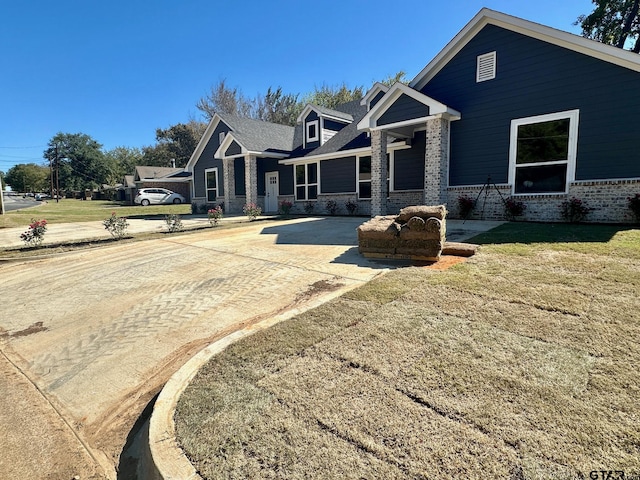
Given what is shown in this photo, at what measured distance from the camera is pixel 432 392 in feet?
7.35

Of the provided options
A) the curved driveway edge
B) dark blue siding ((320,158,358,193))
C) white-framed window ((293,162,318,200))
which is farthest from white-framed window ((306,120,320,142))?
the curved driveway edge

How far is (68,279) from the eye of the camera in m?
6.11

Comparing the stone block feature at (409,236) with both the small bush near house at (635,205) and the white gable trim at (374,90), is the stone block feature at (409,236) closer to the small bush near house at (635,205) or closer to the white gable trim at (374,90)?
the small bush near house at (635,205)

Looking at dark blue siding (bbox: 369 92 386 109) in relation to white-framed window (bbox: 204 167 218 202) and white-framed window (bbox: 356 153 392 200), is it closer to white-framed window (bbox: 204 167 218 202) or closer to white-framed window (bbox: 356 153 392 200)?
white-framed window (bbox: 356 153 392 200)

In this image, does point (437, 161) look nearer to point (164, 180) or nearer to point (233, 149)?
point (233, 149)

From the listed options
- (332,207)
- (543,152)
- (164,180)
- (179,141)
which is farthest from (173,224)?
(179,141)

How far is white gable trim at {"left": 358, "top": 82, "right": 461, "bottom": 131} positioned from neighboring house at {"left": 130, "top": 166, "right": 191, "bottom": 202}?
25.7 m

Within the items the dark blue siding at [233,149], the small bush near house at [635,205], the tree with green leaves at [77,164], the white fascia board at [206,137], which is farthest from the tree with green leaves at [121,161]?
the small bush near house at [635,205]

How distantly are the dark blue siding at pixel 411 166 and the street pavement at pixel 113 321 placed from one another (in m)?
5.45

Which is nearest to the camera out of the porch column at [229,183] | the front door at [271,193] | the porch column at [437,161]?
the porch column at [437,161]

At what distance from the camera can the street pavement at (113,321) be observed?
239 cm

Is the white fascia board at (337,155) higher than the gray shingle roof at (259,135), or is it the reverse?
the gray shingle roof at (259,135)

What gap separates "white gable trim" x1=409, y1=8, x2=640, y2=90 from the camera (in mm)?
8586

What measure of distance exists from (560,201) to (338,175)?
30.2ft
